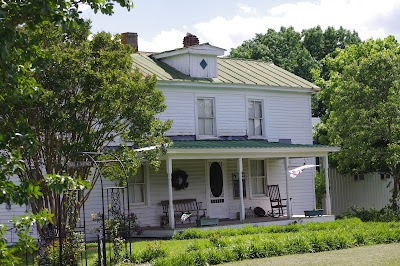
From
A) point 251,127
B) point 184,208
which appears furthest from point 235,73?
point 184,208

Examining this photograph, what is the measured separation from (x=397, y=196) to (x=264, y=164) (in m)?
6.01

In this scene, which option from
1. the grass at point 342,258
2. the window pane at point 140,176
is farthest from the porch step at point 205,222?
the grass at point 342,258

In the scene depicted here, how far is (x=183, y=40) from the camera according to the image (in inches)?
1291

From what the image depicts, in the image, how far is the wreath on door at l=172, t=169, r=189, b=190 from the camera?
2905cm

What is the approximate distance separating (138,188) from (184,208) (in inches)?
86.0

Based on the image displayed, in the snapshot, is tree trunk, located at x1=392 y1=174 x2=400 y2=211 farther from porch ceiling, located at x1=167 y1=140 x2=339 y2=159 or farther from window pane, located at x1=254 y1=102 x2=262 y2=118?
window pane, located at x1=254 y1=102 x2=262 y2=118

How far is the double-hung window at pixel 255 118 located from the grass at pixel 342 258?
40.4 feet

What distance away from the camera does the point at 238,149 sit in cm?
2789

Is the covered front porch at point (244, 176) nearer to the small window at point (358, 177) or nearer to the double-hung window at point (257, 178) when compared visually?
the double-hung window at point (257, 178)

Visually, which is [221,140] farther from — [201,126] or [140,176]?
[140,176]

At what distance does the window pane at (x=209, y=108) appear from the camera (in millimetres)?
30281

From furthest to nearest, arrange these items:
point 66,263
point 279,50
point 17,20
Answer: point 279,50
point 66,263
point 17,20

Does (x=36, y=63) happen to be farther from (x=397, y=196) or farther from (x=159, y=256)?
(x=397, y=196)

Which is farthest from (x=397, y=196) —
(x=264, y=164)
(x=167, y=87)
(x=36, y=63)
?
(x=36, y=63)
